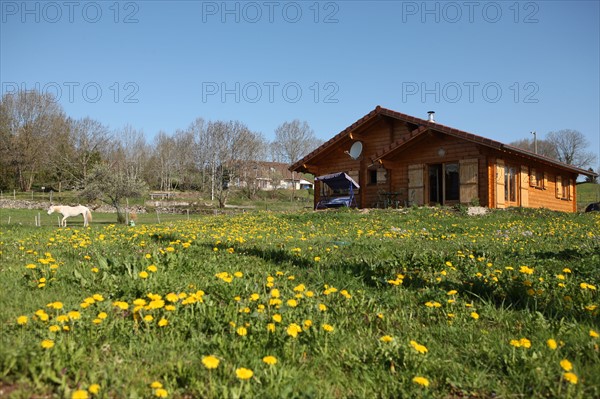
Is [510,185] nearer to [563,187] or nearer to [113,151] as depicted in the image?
[563,187]

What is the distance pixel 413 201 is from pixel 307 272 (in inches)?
647

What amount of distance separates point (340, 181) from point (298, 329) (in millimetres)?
19386

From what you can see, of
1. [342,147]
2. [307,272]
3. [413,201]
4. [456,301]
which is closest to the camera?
[456,301]

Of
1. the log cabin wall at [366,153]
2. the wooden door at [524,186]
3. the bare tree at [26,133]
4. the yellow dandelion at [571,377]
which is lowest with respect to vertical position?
the yellow dandelion at [571,377]

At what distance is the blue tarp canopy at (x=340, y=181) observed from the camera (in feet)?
69.5

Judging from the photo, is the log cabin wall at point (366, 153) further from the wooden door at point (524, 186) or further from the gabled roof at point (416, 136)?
the wooden door at point (524, 186)

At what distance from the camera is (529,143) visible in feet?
275

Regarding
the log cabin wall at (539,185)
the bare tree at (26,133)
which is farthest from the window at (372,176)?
the bare tree at (26,133)

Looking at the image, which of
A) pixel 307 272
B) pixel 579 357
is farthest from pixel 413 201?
pixel 579 357

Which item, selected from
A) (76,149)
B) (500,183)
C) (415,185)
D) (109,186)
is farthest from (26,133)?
(500,183)

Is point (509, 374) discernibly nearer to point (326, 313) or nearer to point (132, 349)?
point (326, 313)

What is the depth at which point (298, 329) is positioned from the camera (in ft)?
9.11

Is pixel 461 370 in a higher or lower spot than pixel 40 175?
lower

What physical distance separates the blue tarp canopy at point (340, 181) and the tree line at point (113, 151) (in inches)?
858
